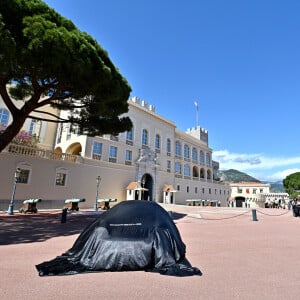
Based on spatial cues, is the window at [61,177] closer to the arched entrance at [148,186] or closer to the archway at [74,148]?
→ the archway at [74,148]

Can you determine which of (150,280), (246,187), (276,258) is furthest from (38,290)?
(246,187)

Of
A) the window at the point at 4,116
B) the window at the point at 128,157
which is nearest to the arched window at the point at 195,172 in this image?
→ the window at the point at 128,157

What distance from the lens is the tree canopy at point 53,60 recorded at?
26.6ft

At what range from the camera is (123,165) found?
83.5ft

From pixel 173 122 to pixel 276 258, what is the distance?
95.5 ft

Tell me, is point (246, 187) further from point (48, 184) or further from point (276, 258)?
point (276, 258)

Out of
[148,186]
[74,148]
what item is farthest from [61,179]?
[148,186]

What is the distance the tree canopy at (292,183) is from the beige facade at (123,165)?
3163 centimetres

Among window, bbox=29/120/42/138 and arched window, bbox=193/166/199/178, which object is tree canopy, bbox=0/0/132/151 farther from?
arched window, bbox=193/166/199/178

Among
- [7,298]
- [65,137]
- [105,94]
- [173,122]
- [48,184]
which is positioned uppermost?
[173,122]

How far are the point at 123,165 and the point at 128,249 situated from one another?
2125 cm

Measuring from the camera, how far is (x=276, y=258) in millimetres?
5492

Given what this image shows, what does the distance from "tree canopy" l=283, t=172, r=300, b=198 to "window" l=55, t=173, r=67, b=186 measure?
A: 61.7 metres

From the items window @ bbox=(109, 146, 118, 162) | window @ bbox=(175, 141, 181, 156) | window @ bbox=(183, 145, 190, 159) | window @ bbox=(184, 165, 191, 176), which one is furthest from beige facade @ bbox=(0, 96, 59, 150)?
window @ bbox=(183, 145, 190, 159)
